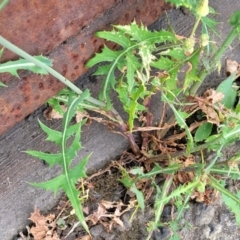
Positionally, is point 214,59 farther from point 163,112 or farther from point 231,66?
point 231,66

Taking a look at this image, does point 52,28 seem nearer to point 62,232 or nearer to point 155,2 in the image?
point 155,2

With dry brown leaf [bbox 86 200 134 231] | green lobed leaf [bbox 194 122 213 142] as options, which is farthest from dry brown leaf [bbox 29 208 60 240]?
green lobed leaf [bbox 194 122 213 142]

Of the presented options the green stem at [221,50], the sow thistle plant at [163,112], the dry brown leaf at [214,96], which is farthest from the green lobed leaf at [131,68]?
the dry brown leaf at [214,96]

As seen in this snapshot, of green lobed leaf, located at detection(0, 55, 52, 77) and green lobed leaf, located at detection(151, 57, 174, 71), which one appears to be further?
green lobed leaf, located at detection(151, 57, 174, 71)

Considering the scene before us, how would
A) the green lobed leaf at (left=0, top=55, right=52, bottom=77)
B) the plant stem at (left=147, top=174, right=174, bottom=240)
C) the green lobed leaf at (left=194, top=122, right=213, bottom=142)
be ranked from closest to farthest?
1. the green lobed leaf at (left=0, top=55, right=52, bottom=77)
2. the plant stem at (left=147, top=174, right=174, bottom=240)
3. the green lobed leaf at (left=194, top=122, right=213, bottom=142)

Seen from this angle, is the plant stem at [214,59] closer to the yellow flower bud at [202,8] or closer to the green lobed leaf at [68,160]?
the yellow flower bud at [202,8]

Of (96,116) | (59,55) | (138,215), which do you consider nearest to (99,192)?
(138,215)

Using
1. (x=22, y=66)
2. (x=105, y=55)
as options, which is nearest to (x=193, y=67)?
(x=105, y=55)

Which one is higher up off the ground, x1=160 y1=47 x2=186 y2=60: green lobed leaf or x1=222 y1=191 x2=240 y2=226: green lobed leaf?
x1=160 y1=47 x2=186 y2=60: green lobed leaf

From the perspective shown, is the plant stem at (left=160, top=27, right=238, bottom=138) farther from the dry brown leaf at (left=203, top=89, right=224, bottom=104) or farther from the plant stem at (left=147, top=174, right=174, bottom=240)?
the plant stem at (left=147, top=174, right=174, bottom=240)
